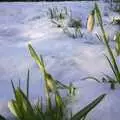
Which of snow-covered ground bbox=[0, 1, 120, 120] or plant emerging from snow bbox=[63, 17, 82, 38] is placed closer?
snow-covered ground bbox=[0, 1, 120, 120]

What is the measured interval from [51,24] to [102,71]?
1.78 m

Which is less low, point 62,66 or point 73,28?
point 62,66

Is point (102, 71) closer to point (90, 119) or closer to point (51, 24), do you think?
point (90, 119)

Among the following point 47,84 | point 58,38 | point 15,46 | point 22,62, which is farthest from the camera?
point 58,38

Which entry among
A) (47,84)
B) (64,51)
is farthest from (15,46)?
(47,84)

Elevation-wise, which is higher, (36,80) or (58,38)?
(36,80)

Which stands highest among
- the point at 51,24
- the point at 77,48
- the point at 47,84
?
the point at 47,84

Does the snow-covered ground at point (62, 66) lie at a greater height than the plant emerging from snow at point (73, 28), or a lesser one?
greater

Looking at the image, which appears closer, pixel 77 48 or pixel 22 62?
pixel 22 62

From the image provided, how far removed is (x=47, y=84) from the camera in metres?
0.99

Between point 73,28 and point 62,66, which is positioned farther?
point 73,28

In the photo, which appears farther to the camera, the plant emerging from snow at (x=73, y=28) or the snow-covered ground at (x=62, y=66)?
the plant emerging from snow at (x=73, y=28)

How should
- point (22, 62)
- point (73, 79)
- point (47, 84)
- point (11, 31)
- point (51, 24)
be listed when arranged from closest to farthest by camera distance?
point (47, 84), point (73, 79), point (22, 62), point (11, 31), point (51, 24)

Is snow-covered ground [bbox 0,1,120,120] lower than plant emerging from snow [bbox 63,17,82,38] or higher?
higher
